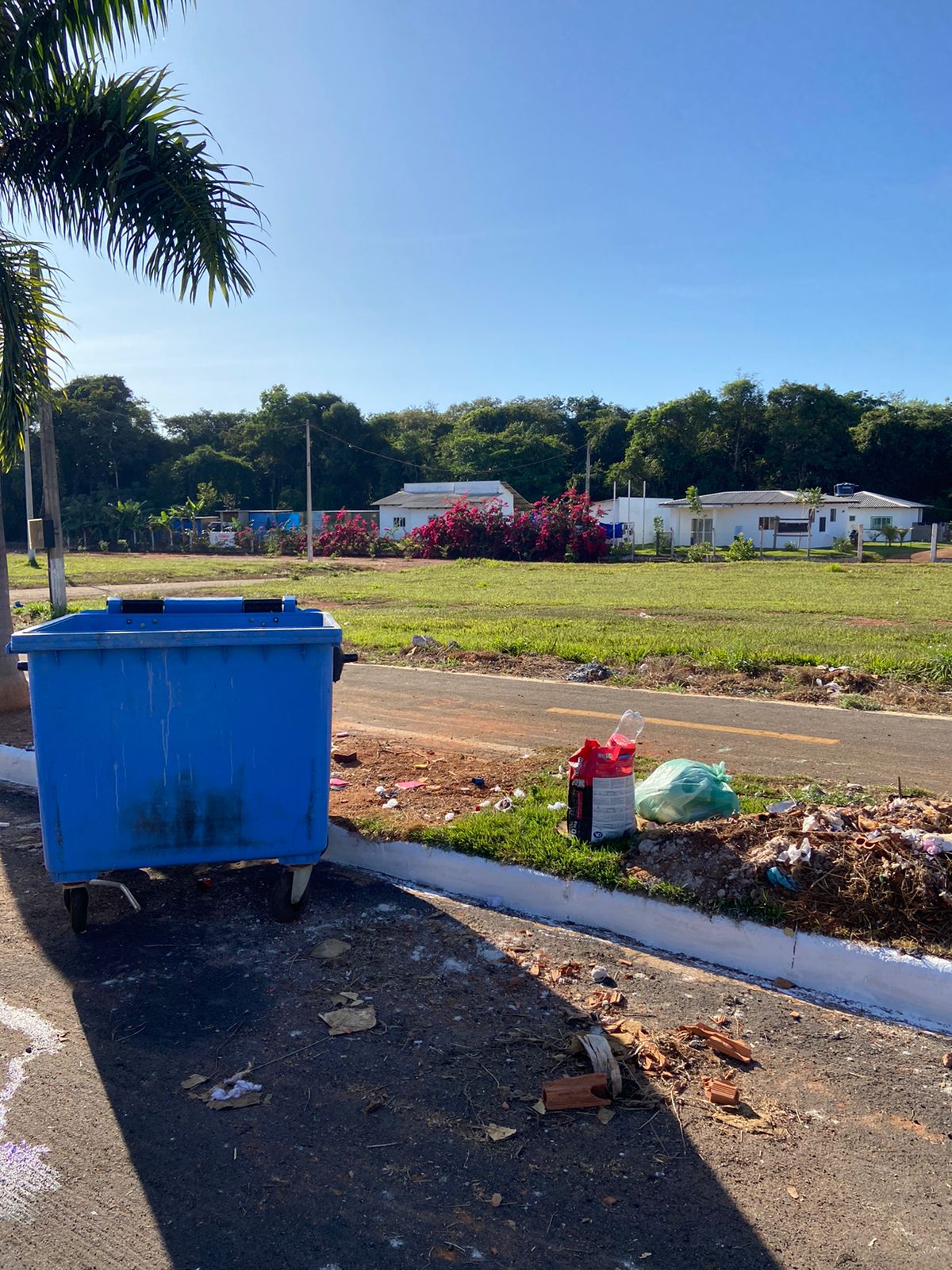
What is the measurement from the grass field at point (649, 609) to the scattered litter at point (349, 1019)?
7.26 metres

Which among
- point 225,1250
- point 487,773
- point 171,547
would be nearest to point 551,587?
point 487,773

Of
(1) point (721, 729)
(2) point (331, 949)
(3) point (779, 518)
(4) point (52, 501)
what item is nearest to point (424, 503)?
(3) point (779, 518)

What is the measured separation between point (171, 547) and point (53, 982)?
52.0m

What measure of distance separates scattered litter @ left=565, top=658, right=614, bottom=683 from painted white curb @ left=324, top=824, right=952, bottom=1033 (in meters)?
5.15

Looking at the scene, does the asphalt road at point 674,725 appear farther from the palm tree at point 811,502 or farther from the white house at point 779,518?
the white house at point 779,518

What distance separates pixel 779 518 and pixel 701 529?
4.46 meters

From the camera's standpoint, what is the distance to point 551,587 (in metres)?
23.1

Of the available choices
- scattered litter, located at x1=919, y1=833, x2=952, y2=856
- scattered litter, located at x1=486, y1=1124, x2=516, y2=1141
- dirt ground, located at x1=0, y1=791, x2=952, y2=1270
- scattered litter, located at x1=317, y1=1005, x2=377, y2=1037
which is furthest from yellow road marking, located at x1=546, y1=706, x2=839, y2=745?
scattered litter, located at x1=486, y1=1124, x2=516, y2=1141

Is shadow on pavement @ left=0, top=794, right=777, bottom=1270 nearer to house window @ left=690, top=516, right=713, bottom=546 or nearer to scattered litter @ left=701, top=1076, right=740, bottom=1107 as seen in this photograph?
scattered litter @ left=701, top=1076, right=740, bottom=1107

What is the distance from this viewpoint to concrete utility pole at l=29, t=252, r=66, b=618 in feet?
45.1

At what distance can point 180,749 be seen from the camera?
13.7 feet

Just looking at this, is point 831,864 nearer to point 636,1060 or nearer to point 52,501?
point 636,1060

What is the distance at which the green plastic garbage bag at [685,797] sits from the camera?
4.77m

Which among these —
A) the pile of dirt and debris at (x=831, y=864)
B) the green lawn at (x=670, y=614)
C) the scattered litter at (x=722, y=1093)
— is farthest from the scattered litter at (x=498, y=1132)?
the green lawn at (x=670, y=614)
